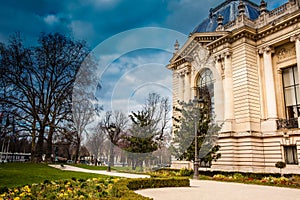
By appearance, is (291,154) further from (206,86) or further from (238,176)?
(206,86)

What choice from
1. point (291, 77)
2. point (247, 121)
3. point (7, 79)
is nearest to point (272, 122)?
point (247, 121)

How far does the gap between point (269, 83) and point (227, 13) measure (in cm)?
1146

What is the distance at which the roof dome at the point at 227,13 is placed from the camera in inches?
1187

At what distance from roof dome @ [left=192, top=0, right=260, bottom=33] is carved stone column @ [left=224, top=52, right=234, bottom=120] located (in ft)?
21.7

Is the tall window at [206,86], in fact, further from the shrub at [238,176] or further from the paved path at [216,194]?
the paved path at [216,194]

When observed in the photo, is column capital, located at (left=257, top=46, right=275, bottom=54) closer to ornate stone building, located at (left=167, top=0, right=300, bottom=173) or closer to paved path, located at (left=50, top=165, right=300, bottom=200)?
ornate stone building, located at (left=167, top=0, right=300, bottom=173)

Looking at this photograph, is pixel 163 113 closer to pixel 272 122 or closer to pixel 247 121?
pixel 247 121

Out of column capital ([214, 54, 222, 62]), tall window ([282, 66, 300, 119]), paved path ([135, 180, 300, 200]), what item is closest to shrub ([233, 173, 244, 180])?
paved path ([135, 180, 300, 200])

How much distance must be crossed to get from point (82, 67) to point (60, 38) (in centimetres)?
447

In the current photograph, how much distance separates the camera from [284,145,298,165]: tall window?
21484 millimetres

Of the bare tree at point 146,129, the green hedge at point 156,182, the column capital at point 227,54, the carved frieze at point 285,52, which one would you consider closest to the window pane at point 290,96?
the carved frieze at point 285,52

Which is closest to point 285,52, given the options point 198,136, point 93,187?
point 198,136

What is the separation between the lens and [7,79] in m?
24.6

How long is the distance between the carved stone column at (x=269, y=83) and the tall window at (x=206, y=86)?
→ 223 inches
